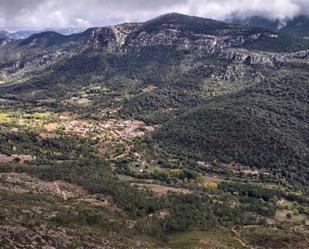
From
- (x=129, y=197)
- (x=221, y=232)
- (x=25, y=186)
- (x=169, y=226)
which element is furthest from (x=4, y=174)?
(x=221, y=232)

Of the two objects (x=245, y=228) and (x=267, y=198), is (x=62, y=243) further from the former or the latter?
(x=267, y=198)

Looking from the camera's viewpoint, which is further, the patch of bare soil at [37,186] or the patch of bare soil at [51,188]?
the patch of bare soil at [37,186]

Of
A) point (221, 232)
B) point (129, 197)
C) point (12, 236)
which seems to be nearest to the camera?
point (12, 236)

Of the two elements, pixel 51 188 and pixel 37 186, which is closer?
pixel 37 186

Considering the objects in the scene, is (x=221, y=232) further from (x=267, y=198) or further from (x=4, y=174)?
(x=4, y=174)

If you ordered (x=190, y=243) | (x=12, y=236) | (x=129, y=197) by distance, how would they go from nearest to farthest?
(x=12, y=236), (x=190, y=243), (x=129, y=197)

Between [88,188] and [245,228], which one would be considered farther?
[88,188]

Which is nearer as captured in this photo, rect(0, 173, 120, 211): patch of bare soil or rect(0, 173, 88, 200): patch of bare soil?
rect(0, 173, 120, 211): patch of bare soil

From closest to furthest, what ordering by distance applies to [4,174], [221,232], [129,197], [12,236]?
[12,236]
[221,232]
[129,197]
[4,174]

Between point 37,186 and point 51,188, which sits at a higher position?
point 37,186

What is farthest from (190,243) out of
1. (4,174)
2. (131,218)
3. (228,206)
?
(4,174)
